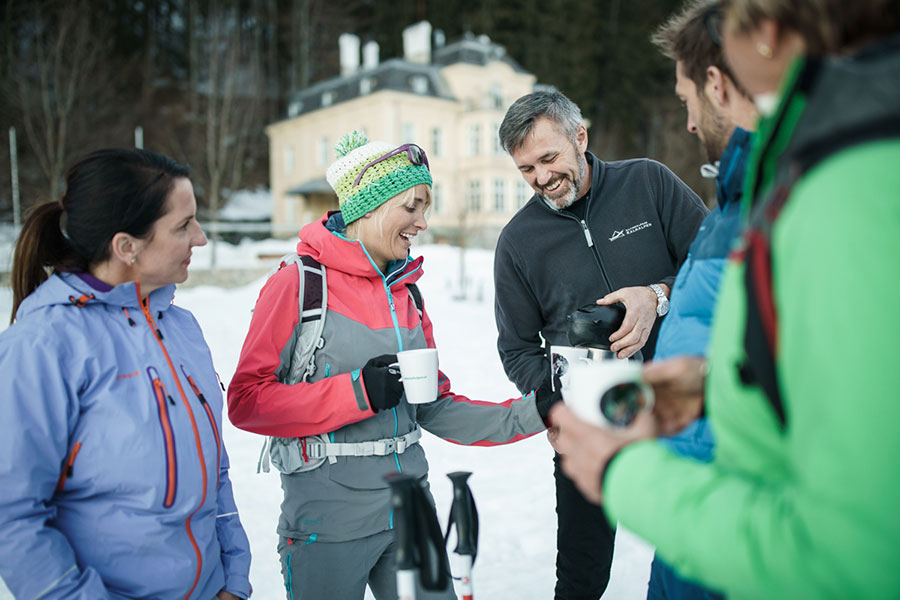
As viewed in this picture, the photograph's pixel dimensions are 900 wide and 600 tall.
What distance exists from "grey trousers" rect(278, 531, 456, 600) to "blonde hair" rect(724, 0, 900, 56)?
2147 mm

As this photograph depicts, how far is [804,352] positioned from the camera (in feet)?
2.44

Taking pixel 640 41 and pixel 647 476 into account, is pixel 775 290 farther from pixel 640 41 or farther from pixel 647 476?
pixel 640 41

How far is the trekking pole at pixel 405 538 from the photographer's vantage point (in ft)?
4.33

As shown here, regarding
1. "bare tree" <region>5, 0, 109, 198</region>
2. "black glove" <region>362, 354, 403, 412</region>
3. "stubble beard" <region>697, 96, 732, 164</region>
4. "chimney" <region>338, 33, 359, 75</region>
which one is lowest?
"black glove" <region>362, 354, 403, 412</region>

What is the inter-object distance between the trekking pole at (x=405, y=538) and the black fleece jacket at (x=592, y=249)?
1.82m

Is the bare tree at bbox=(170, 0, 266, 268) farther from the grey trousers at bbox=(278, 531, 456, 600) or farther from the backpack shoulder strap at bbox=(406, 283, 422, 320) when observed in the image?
the grey trousers at bbox=(278, 531, 456, 600)

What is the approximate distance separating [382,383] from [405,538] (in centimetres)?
84

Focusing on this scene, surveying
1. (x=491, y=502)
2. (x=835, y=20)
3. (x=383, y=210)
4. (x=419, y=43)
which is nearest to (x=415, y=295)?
(x=383, y=210)

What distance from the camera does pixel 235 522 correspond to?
2.22 m

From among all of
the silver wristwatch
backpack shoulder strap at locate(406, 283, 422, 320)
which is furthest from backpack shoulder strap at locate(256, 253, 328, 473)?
the silver wristwatch

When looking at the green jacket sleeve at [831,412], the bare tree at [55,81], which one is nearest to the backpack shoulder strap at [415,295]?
the green jacket sleeve at [831,412]

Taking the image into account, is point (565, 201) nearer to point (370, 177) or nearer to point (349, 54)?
point (370, 177)

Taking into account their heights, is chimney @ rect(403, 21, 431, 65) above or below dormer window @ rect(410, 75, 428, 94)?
above

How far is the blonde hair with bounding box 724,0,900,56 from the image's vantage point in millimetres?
796
